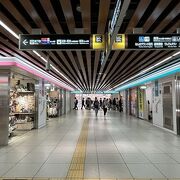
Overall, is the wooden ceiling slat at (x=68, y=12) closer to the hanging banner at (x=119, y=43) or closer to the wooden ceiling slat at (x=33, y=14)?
the wooden ceiling slat at (x=33, y=14)

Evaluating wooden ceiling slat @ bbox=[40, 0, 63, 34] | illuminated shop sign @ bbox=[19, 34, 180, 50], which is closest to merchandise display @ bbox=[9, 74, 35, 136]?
wooden ceiling slat @ bbox=[40, 0, 63, 34]

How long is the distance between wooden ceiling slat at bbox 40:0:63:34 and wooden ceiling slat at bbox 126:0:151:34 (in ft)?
5.59

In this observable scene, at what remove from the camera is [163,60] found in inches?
379

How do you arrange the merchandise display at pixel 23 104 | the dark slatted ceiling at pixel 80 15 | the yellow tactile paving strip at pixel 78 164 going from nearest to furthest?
the yellow tactile paving strip at pixel 78 164 < the dark slatted ceiling at pixel 80 15 < the merchandise display at pixel 23 104

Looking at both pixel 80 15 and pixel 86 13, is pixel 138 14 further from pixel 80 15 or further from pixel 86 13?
pixel 80 15

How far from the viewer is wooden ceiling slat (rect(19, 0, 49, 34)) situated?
4192 mm

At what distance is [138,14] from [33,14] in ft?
7.29

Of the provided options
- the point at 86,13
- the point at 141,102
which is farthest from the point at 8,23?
the point at 141,102

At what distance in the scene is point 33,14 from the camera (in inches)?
186

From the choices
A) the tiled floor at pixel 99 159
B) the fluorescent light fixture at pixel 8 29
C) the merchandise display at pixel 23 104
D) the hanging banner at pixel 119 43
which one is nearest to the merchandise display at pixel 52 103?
the merchandise display at pixel 23 104

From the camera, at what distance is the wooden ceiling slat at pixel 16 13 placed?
13.7 feet

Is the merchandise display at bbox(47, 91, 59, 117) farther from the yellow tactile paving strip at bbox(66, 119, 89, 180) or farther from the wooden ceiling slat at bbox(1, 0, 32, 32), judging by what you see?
the wooden ceiling slat at bbox(1, 0, 32, 32)

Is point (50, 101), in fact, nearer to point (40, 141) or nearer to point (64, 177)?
point (40, 141)

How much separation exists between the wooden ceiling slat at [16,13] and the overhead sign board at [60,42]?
0.32m
